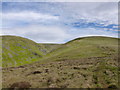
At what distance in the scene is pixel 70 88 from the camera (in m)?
15.2

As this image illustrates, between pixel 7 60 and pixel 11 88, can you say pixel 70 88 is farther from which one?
pixel 7 60

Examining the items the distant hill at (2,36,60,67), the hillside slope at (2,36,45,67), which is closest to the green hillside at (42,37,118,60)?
the distant hill at (2,36,60,67)

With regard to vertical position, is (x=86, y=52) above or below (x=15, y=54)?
above

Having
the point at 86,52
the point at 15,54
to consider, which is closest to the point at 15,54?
the point at 15,54

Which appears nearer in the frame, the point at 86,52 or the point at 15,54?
the point at 86,52

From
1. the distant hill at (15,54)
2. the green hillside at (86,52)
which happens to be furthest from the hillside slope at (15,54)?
the green hillside at (86,52)

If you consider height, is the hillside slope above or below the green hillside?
below

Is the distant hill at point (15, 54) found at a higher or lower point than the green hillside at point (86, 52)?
lower

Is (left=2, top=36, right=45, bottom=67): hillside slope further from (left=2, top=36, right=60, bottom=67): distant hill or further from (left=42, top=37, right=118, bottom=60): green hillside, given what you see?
(left=42, top=37, right=118, bottom=60): green hillside

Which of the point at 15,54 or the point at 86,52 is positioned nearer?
the point at 86,52

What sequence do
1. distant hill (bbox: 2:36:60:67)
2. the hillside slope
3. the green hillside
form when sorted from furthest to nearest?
the hillside slope
distant hill (bbox: 2:36:60:67)
the green hillside

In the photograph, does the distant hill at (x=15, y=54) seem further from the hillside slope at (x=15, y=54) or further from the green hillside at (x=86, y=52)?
the green hillside at (x=86, y=52)

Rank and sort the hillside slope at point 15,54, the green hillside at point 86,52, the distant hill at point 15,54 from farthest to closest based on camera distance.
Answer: the hillside slope at point 15,54
the distant hill at point 15,54
the green hillside at point 86,52

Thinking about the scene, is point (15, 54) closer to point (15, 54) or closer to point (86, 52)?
point (15, 54)
